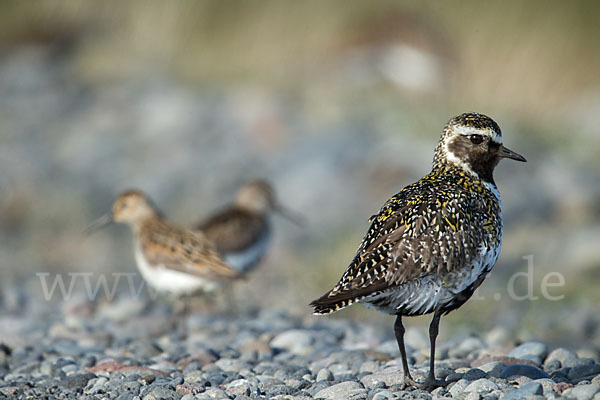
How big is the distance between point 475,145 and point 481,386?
172 centimetres

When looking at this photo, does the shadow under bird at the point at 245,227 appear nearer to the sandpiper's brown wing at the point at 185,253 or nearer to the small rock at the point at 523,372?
the sandpiper's brown wing at the point at 185,253

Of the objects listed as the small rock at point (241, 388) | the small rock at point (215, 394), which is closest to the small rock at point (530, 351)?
the small rock at point (241, 388)

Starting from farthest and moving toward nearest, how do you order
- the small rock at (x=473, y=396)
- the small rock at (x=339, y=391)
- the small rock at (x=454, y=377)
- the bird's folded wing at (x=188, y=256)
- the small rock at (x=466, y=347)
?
the bird's folded wing at (x=188, y=256)
the small rock at (x=466, y=347)
the small rock at (x=454, y=377)
the small rock at (x=339, y=391)
the small rock at (x=473, y=396)

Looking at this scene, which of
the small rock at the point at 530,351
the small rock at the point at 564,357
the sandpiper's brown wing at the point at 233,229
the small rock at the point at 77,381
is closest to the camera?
the small rock at the point at 77,381

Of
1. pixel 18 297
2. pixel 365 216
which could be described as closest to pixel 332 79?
pixel 365 216

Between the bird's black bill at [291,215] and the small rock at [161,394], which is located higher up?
the bird's black bill at [291,215]

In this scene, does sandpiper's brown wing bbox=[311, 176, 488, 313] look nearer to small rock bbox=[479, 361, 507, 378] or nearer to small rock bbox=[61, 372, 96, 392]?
small rock bbox=[479, 361, 507, 378]

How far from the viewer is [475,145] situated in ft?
20.4

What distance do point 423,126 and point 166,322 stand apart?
5.62 metres

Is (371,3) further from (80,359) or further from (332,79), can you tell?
(80,359)

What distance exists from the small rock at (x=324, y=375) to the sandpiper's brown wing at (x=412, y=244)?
3.29ft

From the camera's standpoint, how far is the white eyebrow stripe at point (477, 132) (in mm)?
6176

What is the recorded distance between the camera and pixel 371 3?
14.8 m

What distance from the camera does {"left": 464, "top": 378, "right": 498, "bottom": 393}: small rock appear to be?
537cm
